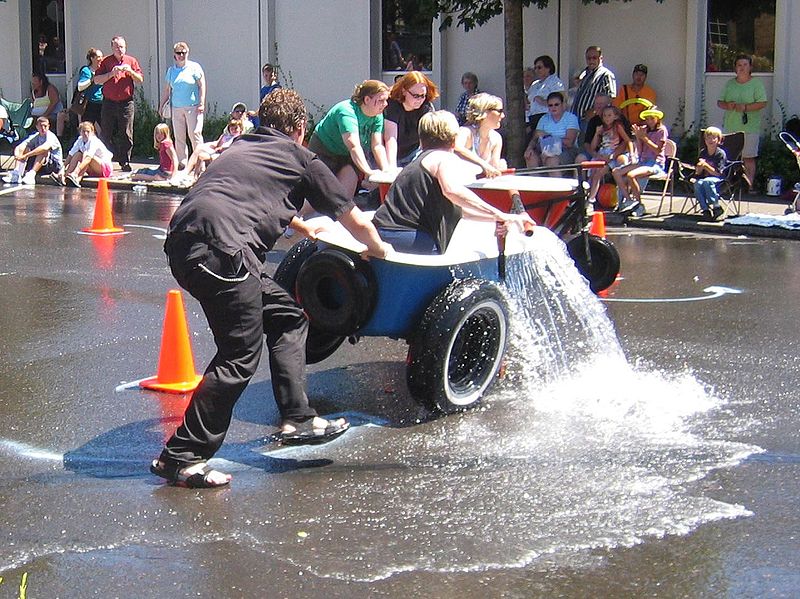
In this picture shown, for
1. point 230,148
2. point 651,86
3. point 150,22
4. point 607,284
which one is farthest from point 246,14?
point 230,148

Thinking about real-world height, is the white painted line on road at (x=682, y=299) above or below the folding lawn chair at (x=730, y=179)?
below

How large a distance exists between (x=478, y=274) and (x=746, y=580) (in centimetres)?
265

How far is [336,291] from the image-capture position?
6492 mm

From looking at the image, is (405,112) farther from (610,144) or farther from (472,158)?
(610,144)

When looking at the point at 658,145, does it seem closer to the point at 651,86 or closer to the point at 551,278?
the point at 651,86

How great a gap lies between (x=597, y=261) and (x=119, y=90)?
13274mm

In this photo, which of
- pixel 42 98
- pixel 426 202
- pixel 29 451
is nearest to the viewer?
pixel 29 451

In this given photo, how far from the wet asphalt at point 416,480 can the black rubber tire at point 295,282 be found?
22 centimetres

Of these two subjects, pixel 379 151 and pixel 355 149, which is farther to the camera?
pixel 379 151

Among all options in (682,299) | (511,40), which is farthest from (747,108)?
(682,299)

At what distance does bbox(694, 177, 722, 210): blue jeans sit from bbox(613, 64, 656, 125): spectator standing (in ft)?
9.29

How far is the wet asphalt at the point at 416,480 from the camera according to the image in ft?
14.4

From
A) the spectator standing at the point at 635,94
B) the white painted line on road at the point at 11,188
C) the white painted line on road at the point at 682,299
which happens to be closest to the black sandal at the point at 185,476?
the white painted line on road at the point at 682,299

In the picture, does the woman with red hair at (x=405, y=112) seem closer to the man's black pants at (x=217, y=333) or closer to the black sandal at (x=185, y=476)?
the man's black pants at (x=217, y=333)
